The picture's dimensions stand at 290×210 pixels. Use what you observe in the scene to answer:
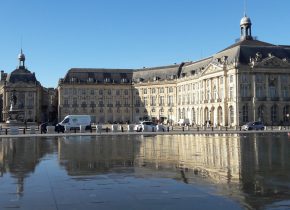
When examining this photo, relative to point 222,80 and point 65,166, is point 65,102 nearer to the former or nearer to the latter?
point 222,80

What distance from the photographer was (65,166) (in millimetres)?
18609

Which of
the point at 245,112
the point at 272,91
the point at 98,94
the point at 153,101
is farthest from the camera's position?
the point at 98,94

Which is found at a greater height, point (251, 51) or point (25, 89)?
point (251, 51)

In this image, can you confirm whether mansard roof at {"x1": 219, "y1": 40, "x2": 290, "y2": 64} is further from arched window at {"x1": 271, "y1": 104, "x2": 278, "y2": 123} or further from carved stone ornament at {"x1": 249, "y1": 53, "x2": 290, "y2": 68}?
arched window at {"x1": 271, "y1": 104, "x2": 278, "y2": 123}

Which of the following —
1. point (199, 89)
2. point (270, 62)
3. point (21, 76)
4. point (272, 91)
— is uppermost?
point (21, 76)

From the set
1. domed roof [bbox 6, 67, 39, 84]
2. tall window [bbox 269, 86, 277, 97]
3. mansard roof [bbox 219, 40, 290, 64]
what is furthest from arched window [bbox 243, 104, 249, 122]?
domed roof [bbox 6, 67, 39, 84]

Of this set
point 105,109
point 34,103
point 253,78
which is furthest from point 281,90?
point 34,103

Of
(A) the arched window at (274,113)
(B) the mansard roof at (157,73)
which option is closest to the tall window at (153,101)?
(B) the mansard roof at (157,73)

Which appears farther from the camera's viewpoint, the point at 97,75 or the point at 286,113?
the point at 97,75

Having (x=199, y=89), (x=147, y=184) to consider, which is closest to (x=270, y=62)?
(x=199, y=89)

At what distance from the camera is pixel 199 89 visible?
112 m

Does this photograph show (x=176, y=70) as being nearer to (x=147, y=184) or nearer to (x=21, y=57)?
(x=21, y=57)

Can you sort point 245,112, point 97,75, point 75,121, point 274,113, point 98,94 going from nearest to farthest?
1. point 75,121
2. point 245,112
3. point 274,113
4. point 98,94
5. point 97,75

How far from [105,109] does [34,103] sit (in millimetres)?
24133
